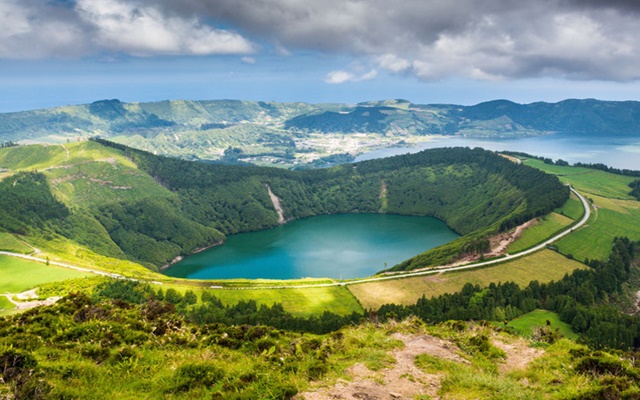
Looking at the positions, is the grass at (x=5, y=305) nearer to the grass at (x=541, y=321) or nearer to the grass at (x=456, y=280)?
the grass at (x=456, y=280)

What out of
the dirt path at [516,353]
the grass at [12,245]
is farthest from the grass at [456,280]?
the grass at [12,245]

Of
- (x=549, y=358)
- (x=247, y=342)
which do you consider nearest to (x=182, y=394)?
(x=247, y=342)

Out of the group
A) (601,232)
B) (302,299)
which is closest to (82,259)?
(302,299)

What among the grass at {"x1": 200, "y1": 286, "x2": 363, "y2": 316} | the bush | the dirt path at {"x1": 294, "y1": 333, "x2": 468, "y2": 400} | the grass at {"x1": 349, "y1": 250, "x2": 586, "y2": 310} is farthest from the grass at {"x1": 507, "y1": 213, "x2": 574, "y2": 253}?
the bush

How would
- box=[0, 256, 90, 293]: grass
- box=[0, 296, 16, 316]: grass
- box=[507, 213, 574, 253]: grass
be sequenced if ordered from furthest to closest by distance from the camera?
box=[507, 213, 574, 253]: grass, box=[0, 256, 90, 293]: grass, box=[0, 296, 16, 316]: grass

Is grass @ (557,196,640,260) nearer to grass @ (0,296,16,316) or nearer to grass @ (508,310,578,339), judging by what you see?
grass @ (508,310,578,339)

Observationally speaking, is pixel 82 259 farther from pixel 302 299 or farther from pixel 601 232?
pixel 601 232

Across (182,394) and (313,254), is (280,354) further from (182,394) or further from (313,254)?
(313,254)
